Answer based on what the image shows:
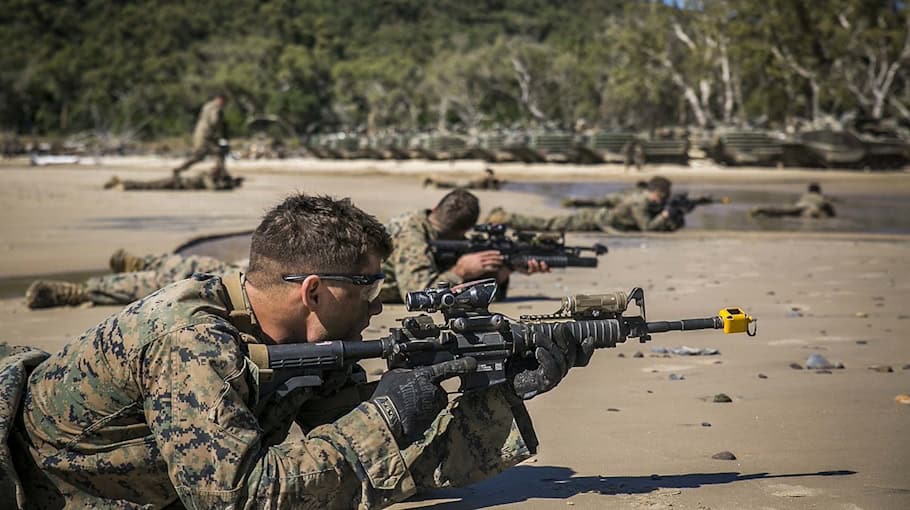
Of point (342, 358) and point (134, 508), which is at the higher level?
point (342, 358)

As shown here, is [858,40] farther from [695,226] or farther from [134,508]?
[134,508]

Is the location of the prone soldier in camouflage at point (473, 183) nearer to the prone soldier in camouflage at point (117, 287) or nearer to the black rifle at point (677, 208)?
the black rifle at point (677, 208)

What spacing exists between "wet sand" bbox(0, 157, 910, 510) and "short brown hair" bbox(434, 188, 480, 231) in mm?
772

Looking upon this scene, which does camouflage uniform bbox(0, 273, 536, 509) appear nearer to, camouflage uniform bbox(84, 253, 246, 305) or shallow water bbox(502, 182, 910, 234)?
camouflage uniform bbox(84, 253, 246, 305)

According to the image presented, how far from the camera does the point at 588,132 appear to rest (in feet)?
171

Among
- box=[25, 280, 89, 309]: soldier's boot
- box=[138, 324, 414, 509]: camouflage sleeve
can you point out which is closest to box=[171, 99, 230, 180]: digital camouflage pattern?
box=[25, 280, 89, 309]: soldier's boot

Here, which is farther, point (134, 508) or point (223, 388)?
point (134, 508)

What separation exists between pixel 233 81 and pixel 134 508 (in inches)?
3867

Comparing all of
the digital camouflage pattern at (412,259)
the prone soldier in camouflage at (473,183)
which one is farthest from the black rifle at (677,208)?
the prone soldier in camouflage at (473,183)

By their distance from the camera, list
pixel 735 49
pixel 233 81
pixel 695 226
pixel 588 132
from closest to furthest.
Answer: pixel 695 226
pixel 588 132
pixel 735 49
pixel 233 81

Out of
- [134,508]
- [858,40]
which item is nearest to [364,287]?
[134,508]

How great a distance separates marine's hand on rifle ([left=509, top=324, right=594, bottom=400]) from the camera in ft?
12.6

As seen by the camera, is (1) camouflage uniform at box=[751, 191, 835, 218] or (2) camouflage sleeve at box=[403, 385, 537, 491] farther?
(1) camouflage uniform at box=[751, 191, 835, 218]

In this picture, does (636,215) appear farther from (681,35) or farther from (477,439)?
(681,35)
